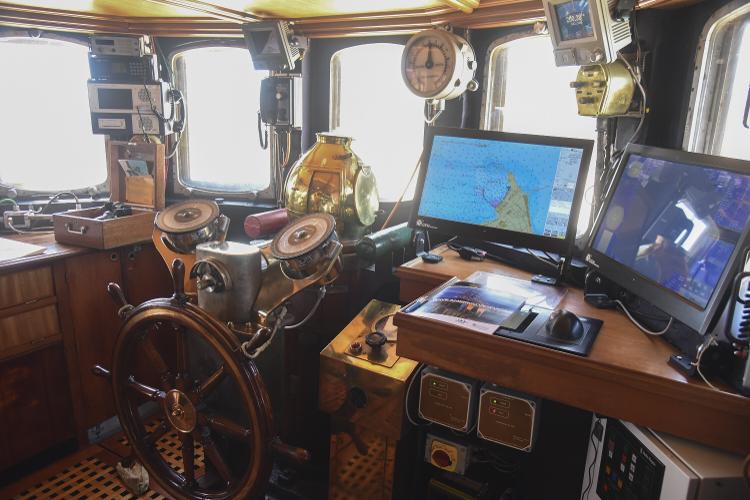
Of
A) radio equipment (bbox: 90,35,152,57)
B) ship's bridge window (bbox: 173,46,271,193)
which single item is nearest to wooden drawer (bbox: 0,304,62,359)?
ship's bridge window (bbox: 173,46,271,193)

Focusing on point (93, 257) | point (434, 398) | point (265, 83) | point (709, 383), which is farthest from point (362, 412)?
point (265, 83)

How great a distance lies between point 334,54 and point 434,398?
6.68 feet

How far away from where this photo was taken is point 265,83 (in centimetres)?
295

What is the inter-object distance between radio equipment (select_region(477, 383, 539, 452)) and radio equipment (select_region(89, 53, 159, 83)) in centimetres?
257

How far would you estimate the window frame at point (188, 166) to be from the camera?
124 inches

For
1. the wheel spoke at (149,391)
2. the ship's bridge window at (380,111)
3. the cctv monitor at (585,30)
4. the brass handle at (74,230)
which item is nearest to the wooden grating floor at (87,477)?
the wheel spoke at (149,391)

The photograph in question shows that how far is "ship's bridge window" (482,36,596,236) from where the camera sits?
7.70 ft

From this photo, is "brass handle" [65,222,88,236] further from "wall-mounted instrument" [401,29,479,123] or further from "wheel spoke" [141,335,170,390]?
"wall-mounted instrument" [401,29,479,123]

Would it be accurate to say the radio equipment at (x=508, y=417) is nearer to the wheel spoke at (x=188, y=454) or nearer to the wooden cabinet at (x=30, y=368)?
the wheel spoke at (x=188, y=454)

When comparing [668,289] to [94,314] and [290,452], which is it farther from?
[94,314]

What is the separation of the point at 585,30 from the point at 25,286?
239 centimetres

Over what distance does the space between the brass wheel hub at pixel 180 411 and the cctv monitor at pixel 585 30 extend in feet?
5.56

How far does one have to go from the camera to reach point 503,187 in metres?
2.04

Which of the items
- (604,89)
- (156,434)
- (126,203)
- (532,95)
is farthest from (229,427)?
(532,95)
